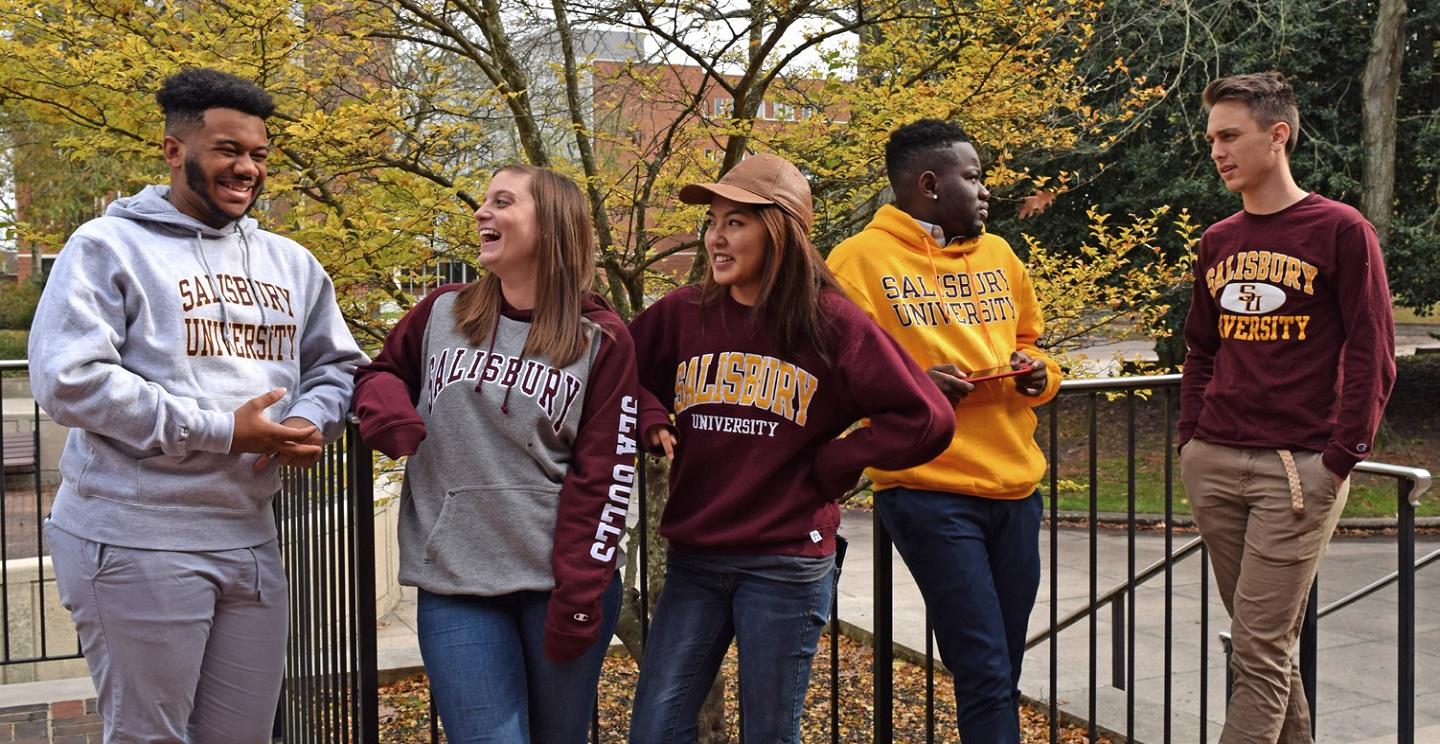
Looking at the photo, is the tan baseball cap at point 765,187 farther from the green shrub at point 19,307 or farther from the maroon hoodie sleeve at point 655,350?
the green shrub at point 19,307

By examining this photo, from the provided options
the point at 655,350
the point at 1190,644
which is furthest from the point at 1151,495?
the point at 655,350

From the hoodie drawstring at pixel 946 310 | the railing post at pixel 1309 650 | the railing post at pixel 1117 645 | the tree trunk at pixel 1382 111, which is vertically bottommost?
the railing post at pixel 1117 645

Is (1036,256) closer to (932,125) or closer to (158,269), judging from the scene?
(932,125)

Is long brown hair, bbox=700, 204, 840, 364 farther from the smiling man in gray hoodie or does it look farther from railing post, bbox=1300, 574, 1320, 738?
railing post, bbox=1300, 574, 1320, 738

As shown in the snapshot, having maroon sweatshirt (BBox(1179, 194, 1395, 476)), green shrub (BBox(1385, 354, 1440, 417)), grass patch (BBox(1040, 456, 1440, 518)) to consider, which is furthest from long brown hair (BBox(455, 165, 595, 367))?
green shrub (BBox(1385, 354, 1440, 417))

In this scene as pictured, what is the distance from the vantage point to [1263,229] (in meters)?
3.45

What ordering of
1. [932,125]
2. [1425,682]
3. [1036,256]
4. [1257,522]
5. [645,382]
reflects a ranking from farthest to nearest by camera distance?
[1425,682], [1036,256], [1257,522], [932,125], [645,382]

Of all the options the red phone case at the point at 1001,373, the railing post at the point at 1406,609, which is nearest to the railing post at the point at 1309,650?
the railing post at the point at 1406,609

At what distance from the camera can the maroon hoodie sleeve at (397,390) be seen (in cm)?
248

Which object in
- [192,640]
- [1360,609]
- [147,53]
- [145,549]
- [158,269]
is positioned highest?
[147,53]

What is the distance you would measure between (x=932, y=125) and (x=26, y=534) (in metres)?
9.94

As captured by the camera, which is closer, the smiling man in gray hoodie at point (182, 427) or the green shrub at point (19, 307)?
the smiling man in gray hoodie at point (182, 427)

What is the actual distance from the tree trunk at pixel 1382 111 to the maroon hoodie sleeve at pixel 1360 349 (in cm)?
1385

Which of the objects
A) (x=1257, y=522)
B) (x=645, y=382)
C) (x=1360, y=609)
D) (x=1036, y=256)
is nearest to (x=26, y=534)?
(x=1036, y=256)
